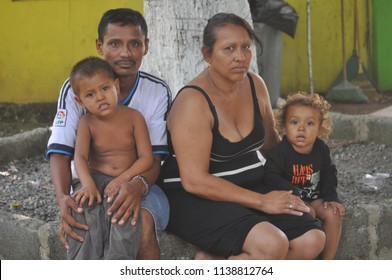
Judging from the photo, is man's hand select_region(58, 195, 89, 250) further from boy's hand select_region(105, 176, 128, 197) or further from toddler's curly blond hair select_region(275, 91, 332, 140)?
toddler's curly blond hair select_region(275, 91, 332, 140)

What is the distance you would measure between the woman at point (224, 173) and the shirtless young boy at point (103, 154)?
208 millimetres

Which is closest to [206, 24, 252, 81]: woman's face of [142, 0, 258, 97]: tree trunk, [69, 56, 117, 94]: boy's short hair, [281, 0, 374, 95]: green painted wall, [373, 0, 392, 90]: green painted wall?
[69, 56, 117, 94]: boy's short hair

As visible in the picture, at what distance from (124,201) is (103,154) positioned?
0.34m

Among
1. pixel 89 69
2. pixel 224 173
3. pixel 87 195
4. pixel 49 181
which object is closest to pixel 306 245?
pixel 224 173

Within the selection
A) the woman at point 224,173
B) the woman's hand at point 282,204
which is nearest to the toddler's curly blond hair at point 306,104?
the woman at point 224,173

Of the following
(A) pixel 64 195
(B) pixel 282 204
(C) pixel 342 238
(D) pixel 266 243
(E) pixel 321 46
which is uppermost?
(E) pixel 321 46

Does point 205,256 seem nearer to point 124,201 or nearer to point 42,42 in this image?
point 124,201

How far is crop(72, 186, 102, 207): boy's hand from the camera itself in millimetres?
3502

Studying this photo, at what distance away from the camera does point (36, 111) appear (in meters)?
8.91

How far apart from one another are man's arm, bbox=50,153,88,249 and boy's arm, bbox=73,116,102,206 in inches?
2.0

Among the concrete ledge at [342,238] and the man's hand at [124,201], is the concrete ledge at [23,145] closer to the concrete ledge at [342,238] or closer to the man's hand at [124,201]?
the concrete ledge at [342,238]

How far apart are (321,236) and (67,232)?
117 cm

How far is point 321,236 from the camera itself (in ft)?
11.8
